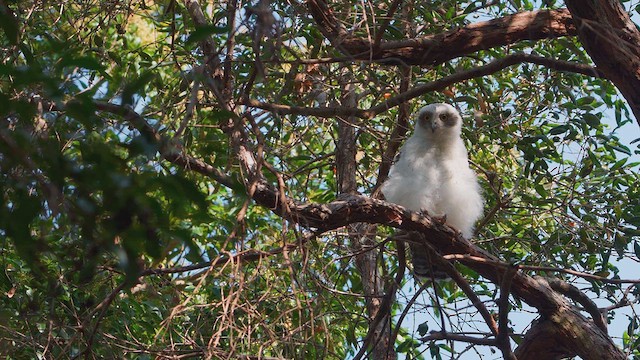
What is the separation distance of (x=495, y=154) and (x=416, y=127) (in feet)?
1.96

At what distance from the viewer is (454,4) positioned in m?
4.98

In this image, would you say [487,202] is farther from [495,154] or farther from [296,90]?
[296,90]

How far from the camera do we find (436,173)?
5.30 meters

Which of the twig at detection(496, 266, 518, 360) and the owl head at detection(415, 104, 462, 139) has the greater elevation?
the owl head at detection(415, 104, 462, 139)

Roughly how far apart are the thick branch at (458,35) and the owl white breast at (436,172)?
1.23m

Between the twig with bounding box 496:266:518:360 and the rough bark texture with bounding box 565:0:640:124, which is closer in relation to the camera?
the rough bark texture with bounding box 565:0:640:124

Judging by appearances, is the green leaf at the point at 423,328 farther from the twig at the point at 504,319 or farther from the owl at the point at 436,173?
the twig at the point at 504,319

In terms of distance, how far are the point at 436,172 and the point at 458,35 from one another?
142 centimetres

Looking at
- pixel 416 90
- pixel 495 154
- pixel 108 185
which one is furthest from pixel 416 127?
pixel 108 185

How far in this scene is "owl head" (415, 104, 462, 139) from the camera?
527 centimetres

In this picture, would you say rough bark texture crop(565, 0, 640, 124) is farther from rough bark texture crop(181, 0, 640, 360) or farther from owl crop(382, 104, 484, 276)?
owl crop(382, 104, 484, 276)

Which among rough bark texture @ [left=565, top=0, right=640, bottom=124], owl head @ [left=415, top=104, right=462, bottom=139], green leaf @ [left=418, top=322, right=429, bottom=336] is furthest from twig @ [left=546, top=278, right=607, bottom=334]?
owl head @ [left=415, top=104, right=462, bottom=139]

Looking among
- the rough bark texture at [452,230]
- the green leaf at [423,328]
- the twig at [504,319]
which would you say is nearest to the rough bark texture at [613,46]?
the rough bark texture at [452,230]

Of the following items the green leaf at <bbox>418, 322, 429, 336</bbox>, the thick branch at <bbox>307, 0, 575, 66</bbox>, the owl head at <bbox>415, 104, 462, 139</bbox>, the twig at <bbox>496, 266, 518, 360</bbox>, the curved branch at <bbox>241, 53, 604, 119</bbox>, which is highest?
the owl head at <bbox>415, 104, 462, 139</bbox>
